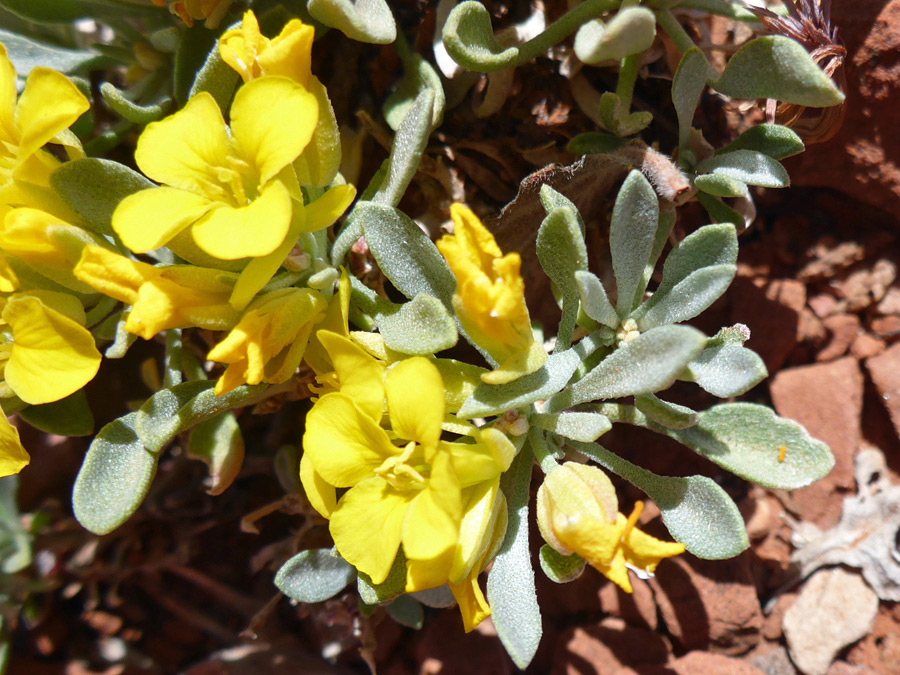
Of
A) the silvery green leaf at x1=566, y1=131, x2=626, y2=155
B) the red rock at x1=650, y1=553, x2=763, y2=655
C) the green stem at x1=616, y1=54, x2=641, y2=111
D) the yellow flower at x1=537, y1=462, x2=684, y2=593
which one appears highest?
the green stem at x1=616, y1=54, x2=641, y2=111

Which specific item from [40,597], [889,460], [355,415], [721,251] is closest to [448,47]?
[721,251]

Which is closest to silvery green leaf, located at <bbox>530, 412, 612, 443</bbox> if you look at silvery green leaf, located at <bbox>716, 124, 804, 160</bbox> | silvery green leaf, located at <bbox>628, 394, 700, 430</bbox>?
silvery green leaf, located at <bbox>628, 394, 700, 430</bbox>

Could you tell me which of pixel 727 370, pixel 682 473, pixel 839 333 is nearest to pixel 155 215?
pixel 727 370

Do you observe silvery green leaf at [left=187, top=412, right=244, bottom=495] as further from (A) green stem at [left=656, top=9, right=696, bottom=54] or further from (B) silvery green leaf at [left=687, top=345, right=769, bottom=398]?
(A) green stem at [left=656, top=9, right=696, bottom=54]

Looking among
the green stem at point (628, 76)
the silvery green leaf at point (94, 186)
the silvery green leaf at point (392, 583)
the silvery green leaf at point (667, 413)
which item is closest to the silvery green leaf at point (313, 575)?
the silvery green leaf at point (392, 583)

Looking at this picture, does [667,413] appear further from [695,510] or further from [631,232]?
[631,232]

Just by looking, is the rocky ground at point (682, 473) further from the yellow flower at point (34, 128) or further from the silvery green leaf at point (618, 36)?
the yellow flower at point (34, 128)
